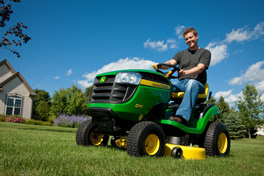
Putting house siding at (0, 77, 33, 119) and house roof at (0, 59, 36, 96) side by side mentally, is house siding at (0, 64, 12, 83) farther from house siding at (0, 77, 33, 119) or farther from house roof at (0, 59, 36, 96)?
house siding at (0, 77, 33, 119)

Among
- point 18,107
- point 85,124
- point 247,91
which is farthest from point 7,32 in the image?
point 247,91

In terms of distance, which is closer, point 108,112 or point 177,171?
point 177,171

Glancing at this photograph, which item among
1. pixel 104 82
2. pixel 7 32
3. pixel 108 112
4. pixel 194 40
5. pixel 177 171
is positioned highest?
pixel 7 32

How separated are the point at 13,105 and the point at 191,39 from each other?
22.7m

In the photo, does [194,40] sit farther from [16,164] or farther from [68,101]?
[68,101]

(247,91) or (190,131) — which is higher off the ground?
(247,91)

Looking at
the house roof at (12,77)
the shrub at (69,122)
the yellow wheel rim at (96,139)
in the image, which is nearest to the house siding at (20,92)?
the house roof at (12,77)

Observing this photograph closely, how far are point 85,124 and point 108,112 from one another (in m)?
0.95

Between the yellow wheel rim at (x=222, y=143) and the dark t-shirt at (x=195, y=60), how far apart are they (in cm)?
111

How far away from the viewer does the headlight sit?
10.2ft

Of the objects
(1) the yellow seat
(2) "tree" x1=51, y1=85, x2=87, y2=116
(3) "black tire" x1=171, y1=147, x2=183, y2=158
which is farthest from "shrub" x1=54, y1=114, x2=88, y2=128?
(3) "black tire" x1=171, y1=147, x2=183, y2=158

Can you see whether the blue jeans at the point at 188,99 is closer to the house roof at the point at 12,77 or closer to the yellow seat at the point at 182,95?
the yellow seat at the point at 182,95

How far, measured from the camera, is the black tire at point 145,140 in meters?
2.90

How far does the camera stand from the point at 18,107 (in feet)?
75.6
